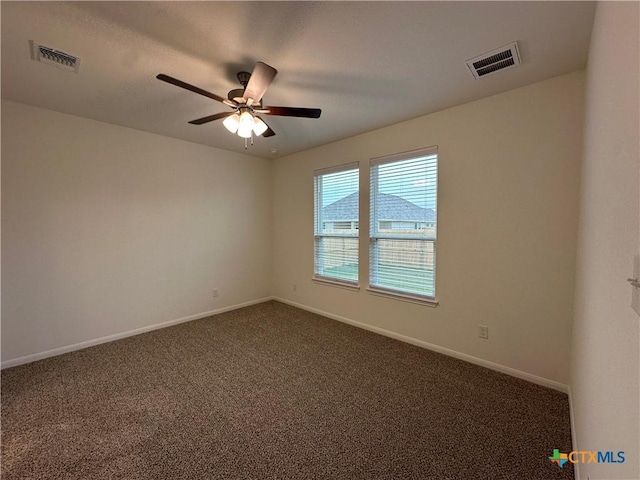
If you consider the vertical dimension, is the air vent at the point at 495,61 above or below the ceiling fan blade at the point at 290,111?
above

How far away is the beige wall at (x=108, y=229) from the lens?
2.77 meters

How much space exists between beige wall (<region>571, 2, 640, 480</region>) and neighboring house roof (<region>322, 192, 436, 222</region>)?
1706 millimetres

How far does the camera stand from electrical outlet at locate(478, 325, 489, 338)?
2666mm

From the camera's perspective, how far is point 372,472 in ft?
5.08

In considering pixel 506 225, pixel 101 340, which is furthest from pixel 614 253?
pixel 101 340

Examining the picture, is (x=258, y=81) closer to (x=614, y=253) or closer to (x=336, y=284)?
(x=614, y=253)

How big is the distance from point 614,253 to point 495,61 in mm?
1757

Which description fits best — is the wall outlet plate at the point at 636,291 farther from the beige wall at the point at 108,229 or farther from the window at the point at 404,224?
the beige wall at the point at 108,229

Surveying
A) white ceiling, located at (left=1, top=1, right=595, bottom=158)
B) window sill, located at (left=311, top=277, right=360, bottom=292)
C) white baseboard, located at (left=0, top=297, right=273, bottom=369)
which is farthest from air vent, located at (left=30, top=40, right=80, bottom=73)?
window sill, located at (left=311, top=277, right=360, bottom=292)

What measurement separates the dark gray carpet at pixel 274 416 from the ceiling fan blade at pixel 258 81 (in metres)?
2.36

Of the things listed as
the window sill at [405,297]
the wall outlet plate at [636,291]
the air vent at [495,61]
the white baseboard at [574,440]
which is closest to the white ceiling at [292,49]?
the air vent at [495,61]

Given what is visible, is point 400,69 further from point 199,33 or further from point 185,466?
point 185,466

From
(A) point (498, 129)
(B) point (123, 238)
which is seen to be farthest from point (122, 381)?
(A) point (498, 129)

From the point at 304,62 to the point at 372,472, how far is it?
2.72 metres
